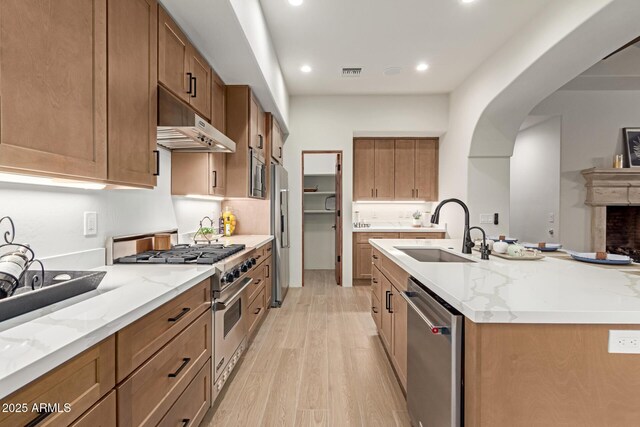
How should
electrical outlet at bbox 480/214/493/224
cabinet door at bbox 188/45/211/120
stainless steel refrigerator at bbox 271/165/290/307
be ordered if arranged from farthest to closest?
1. electrical outlet at bbox 480/214/493/224
2. stainless steel refrigerator at bbox 271/165/290/307
3. cabinet door at bbox 188/45/211/120

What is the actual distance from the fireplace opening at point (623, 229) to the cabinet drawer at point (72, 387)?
6.31m

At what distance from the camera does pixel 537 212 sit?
4980mm

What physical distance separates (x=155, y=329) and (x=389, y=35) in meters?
3.32

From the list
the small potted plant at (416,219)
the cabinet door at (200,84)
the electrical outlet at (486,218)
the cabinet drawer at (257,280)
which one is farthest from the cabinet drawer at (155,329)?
the small potted plant at (416,219)

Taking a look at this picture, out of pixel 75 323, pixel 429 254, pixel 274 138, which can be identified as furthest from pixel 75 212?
pixel 274 138

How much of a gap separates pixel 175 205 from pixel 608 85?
5.91 metres

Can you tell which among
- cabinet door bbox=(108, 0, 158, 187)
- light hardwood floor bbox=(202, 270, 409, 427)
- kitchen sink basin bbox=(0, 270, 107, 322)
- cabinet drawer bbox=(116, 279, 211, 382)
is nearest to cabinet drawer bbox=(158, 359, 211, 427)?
light hardwood floor bbox=(202, 270, 409, 427)

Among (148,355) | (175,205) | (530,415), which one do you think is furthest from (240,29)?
(530,415)

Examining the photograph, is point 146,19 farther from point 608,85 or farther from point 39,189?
point 608,85

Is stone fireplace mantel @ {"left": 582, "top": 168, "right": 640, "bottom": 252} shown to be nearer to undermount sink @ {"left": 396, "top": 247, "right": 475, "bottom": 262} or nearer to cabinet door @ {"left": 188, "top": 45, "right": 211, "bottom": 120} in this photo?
undermount sink @ {"left": 396, "top": 247, "right": 475, "bottom": 262}

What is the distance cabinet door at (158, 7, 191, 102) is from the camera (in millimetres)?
1815

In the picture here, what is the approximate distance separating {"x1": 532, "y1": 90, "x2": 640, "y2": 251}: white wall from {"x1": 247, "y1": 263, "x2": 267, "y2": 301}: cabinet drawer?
4409mm

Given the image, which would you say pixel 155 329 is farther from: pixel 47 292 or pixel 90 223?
pixel 90 223

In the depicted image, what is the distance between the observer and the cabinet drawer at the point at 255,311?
268 centimetres
